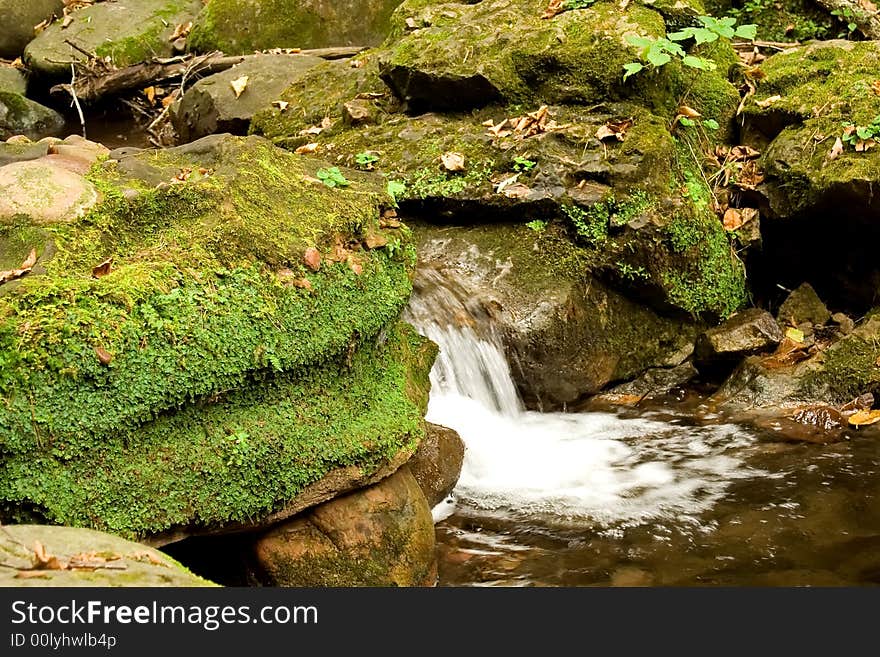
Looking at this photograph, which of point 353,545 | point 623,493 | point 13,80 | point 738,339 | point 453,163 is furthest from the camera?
point 13,80

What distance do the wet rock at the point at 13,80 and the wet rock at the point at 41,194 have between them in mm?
6793

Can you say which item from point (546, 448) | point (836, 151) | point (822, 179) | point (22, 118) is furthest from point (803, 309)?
point (22, 118)

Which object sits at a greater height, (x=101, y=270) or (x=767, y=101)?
(x=767, y=101)

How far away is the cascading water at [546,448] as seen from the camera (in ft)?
16.4

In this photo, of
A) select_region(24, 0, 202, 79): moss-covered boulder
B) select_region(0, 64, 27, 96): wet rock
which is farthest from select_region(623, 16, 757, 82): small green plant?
select_region(0, 64, 27, 96): wet rock

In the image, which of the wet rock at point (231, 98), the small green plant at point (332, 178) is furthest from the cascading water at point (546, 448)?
the wet rock at point (231, 98)

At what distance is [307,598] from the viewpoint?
8.99ft

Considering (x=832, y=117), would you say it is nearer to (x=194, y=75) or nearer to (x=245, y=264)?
(x=245, y=264)

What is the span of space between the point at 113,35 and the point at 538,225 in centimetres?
656

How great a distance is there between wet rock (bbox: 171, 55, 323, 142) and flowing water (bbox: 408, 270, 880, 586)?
2.99m

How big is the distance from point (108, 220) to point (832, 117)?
499cm

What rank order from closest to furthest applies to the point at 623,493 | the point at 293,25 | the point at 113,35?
the point at 623,493, the point at 293,25, the point at 113,35

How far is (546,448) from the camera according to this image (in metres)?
5.64

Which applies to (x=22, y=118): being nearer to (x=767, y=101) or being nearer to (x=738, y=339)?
(x=767, y=101)
